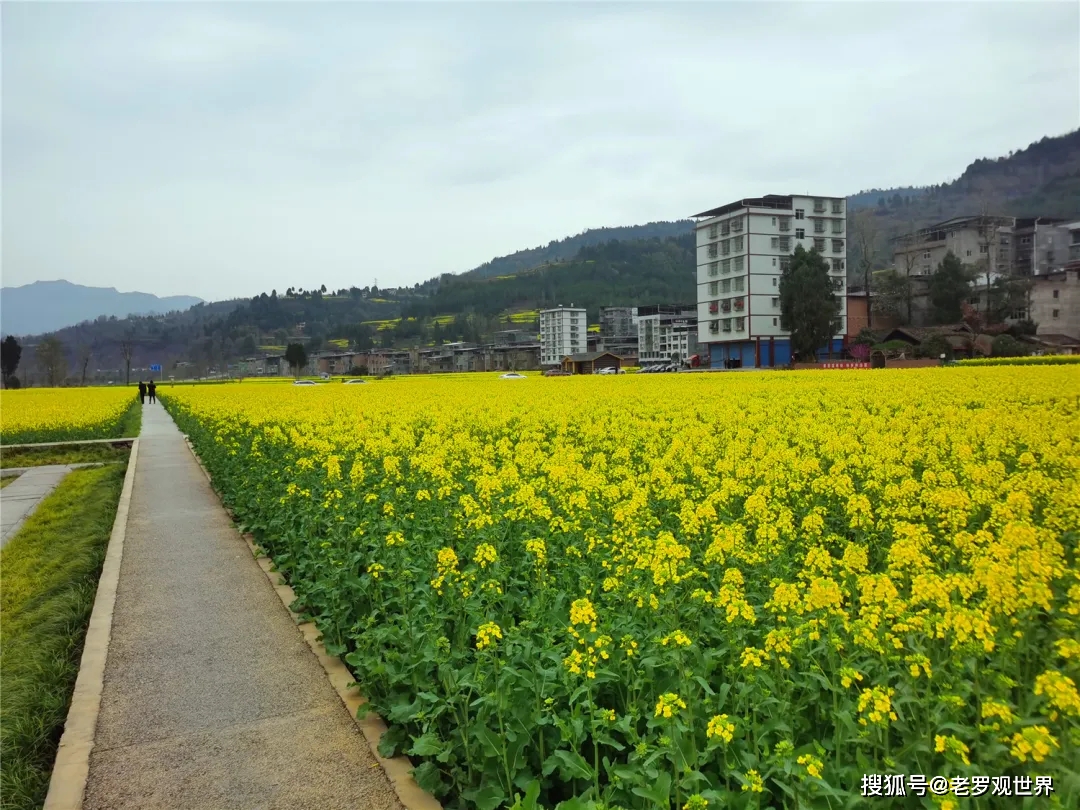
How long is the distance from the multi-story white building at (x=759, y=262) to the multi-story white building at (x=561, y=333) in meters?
52.8

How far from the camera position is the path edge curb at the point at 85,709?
13.2 ft

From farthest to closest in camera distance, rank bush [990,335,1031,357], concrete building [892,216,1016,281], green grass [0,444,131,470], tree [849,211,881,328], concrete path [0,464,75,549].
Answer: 1. concrete building [892,216,1016,281]
2. tree [849,211,881,328]
3. bush [990,335,1031,357]
4. green grass [0,444,131,470]
5. concrete path [0,464,75,549]

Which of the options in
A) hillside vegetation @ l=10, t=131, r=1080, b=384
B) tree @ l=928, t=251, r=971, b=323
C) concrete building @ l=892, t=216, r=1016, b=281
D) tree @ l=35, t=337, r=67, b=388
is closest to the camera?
tree @ l=928, t=251, r=971, b=323

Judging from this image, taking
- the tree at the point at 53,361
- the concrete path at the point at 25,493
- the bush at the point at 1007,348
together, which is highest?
the tree at the point at 53,361

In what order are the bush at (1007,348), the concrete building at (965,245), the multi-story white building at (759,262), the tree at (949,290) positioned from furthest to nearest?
the concrete building at (965,245) → the multi-story white building at (759,262) → the tree at (949,290) → the bush at (1007,348)

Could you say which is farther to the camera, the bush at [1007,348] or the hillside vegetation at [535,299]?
the hillside vegetation at [535,299]

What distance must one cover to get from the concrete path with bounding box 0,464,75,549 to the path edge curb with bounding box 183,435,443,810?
290 inches

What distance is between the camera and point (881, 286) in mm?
77188

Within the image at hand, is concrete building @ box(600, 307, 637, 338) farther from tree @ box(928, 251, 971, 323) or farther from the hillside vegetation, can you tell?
tree @ box(928, 251, 971, 323)

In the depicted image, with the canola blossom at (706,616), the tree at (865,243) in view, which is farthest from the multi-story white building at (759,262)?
the canola blossom at (706,616)

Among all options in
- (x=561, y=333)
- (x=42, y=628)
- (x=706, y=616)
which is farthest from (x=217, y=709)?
(x=561, y=333)

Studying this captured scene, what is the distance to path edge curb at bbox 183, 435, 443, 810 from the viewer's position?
145 inches

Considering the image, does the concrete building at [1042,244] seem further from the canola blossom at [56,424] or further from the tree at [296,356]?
the canola blossom at [56,424]

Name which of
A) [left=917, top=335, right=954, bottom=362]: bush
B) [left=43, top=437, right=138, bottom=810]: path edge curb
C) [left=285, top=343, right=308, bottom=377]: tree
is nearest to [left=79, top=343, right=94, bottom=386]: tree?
[left=285, top=343, right=308, bottom=377]: tree
